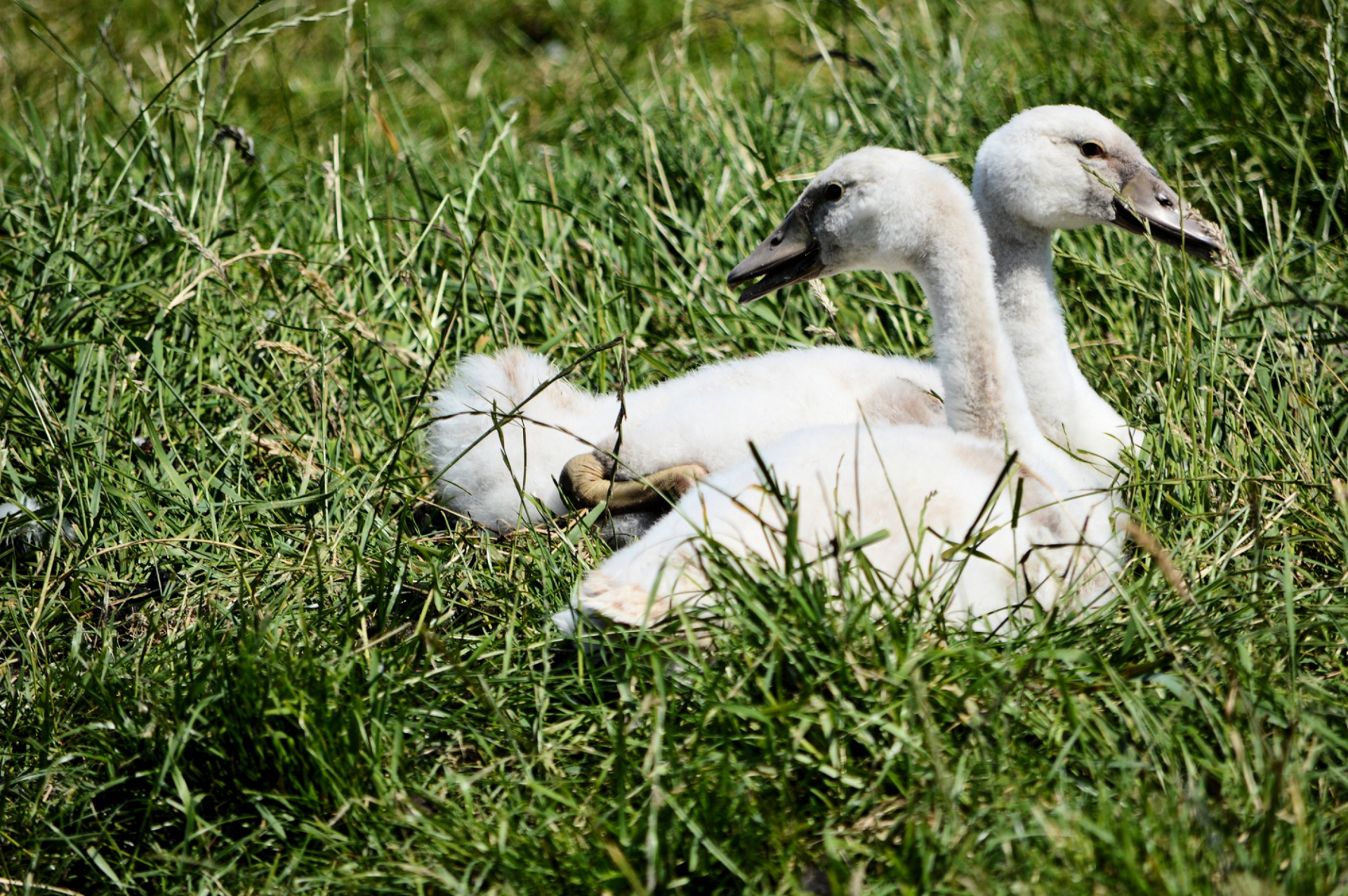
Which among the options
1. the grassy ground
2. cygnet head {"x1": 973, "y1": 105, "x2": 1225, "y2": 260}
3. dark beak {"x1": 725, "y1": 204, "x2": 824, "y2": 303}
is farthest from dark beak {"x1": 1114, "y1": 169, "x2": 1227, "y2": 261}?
dark beak {"x1": 725, "y1": 204, "x2": 824, "y2": 303}

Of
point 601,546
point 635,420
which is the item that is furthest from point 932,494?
point 635,420

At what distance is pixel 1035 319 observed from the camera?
302 centimetres

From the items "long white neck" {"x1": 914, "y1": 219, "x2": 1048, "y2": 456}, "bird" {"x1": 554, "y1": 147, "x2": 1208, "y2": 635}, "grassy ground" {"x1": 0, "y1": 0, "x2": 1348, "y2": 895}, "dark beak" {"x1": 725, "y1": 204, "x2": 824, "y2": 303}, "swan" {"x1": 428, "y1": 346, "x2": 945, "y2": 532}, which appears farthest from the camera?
"dark beak" {"x1": 725, "y1": 204, "x2": 824, "y2": 303}

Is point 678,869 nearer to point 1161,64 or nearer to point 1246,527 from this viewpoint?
point 1246,527

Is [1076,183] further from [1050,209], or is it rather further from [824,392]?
[824,392]

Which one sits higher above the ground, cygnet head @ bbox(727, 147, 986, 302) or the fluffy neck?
cygnet head @ bbox(727, 147, 986, 302)

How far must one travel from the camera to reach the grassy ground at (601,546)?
192 cm

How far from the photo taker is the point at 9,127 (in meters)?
4.33

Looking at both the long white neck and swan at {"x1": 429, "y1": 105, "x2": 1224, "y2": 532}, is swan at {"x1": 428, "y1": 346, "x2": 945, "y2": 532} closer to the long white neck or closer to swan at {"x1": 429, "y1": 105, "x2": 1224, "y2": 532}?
swan at {"x1": 429, "y1": 105, "x2": 1224, "y2": 532}

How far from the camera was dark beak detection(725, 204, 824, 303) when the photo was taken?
3.00m

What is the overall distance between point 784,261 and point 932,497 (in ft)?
3.20

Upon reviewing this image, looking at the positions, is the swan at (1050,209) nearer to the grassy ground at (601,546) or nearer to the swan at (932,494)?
the grassy ground at (601,546)

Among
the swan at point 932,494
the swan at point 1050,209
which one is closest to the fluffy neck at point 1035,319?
the swan at point 1050,209

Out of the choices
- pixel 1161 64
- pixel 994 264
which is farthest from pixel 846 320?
pixel 1161 64
